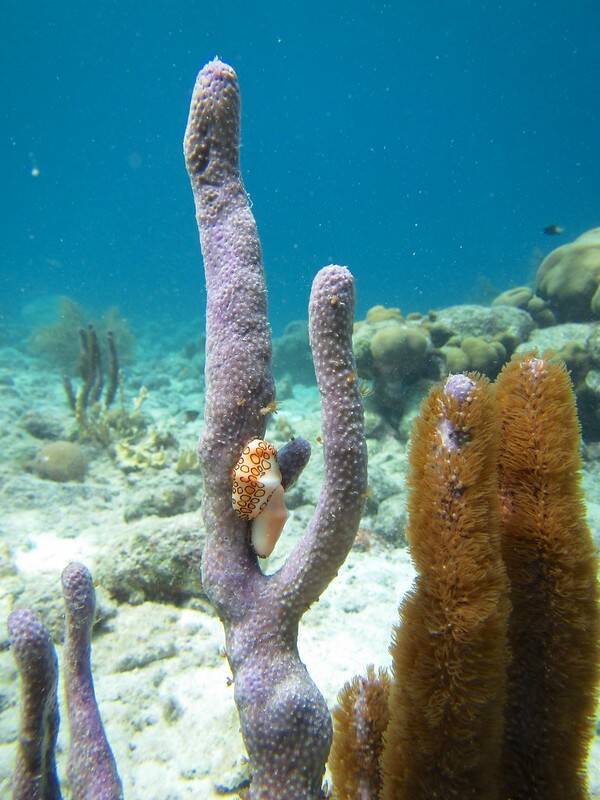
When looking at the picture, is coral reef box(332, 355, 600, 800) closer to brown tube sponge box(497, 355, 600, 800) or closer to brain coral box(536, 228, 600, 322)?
brown tube sponge box(497, 355, 600, 800)

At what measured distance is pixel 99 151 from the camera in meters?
88.6

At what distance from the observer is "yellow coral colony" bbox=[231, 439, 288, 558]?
1664 millimetres

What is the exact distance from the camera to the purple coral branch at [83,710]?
1.78 metres

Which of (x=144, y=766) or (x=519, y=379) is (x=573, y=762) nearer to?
(x=519, y=379)

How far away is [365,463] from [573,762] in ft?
3.81

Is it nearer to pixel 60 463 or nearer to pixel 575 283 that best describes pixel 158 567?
pixel 60 463

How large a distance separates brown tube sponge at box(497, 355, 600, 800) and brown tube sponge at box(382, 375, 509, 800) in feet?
0.58

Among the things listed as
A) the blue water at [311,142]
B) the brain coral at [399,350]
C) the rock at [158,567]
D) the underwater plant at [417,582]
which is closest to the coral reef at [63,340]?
the brain coral at [399,350]

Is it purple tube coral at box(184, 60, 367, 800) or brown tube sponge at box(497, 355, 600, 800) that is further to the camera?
purple tube coral at box(184, 60, 367, 800)

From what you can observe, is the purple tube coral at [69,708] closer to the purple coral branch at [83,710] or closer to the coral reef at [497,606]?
the purple coral branch at [83,710]

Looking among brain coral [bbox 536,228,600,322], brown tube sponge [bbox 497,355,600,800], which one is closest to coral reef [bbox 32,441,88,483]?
brown tube sponge [bbox 497,355,600,800]

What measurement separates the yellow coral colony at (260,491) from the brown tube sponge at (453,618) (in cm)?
54

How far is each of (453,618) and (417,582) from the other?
0.14 m

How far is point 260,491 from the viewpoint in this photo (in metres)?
1.67
